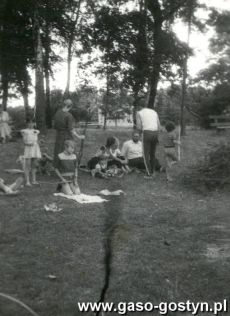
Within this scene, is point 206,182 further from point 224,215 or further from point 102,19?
point 102,19

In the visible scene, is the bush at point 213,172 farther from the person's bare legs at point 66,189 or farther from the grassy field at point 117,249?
the person's bare legs at point 66,189

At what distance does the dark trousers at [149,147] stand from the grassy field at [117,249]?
2.40m

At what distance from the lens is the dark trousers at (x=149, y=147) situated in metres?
13.7

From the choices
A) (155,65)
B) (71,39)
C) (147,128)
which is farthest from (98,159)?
(71,39)

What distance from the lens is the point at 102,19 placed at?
27875mm

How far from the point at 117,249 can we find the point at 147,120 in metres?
7.08

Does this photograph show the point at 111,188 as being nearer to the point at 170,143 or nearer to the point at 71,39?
A: the point at 170,143

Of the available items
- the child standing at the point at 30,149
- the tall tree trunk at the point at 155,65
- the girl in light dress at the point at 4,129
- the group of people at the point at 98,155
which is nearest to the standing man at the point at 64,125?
the group of people at the point at 98,155

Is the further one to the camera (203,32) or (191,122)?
(191,122)

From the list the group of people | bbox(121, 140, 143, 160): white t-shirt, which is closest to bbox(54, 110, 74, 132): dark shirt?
the group of people

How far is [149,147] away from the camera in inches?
549

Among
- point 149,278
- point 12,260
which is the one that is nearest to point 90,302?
point 149,278

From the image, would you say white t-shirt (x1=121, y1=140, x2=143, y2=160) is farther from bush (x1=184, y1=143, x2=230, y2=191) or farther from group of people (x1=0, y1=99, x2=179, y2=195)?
bush (x1=184, y1=143, x2=230, y2=191)

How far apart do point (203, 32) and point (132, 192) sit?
22.8 m
